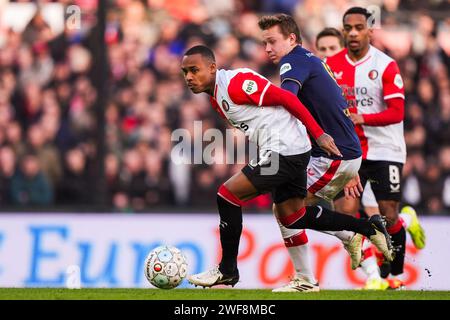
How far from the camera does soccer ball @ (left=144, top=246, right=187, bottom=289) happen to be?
7977 millimetres

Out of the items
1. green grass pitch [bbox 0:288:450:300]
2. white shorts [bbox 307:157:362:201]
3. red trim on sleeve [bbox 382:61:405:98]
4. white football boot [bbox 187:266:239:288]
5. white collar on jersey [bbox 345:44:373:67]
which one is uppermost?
white collar on jersey [bbox 345:44:373:67]

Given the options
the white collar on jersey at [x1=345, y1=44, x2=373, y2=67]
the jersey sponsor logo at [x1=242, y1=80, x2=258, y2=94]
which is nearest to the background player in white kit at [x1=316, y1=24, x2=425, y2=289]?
the white collar on jersey at [x1=345, y1=44, x2=373, y2=67]

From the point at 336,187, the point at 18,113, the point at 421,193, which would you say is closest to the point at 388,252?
the point at 336,187

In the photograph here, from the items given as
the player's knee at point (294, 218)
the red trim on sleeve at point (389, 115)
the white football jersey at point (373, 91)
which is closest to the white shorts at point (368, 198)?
the white football jersey at point (373, 91)

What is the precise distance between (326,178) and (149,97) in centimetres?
502

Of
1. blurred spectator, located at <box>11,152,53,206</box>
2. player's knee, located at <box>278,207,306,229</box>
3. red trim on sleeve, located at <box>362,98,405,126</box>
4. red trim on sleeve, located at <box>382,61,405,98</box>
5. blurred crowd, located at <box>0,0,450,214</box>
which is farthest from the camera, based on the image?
blurred crowd, located at <box>0,0,450,214</box>

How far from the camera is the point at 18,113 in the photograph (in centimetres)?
1273

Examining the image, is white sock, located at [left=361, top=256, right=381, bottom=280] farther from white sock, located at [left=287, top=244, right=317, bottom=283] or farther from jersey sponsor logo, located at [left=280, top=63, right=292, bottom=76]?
jersey sponsor logo, located at [left=280, top=63, right=292, bottom=76]

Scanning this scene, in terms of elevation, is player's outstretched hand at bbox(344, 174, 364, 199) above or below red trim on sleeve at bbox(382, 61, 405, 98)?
below

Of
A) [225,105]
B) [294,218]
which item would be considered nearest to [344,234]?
[294,218]

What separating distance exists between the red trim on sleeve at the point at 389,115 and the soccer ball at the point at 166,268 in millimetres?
2056

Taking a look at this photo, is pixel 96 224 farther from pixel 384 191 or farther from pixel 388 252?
pixel 388 252

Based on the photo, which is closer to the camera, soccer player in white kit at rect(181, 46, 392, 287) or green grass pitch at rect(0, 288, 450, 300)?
green grass pitch at rect(0, 288, 450, 300)

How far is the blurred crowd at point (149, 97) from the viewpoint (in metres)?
12.4
